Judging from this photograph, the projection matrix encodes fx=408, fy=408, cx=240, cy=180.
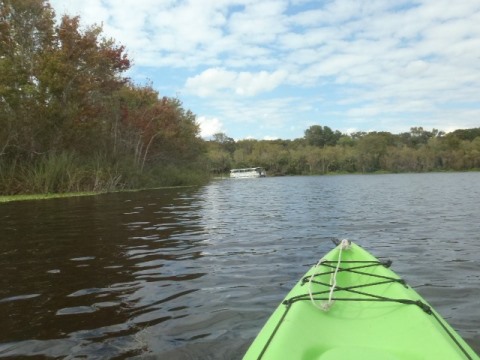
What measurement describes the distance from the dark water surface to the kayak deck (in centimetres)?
78

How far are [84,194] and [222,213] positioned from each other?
40.0 feet

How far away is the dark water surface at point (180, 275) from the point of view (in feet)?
13.6

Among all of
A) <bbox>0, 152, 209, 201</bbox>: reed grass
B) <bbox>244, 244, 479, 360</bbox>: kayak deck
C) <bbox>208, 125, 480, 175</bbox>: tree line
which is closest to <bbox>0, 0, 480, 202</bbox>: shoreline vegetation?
<bbox>0, 152, 209, 201</bbox>: reed grass

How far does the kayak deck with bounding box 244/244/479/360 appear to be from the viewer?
2.96 m

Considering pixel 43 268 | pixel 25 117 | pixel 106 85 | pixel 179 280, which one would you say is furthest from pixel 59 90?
pixel 179 280

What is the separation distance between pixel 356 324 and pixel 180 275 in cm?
352

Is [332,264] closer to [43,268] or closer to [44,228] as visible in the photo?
[43,268]

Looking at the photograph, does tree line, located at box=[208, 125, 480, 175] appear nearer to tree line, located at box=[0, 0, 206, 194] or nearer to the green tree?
the green tree

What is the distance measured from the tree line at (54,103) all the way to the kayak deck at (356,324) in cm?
2192

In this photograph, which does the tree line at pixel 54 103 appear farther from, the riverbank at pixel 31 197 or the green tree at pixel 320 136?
the green tree at pixel 320 136

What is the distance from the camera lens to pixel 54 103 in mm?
24422

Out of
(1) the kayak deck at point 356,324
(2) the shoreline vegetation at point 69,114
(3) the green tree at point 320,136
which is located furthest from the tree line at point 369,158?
(1) the kayak deck at point 356,324

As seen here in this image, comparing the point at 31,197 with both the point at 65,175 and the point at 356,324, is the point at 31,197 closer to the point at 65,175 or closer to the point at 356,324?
the point at 65,175

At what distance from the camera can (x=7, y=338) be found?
4168 millimetres
